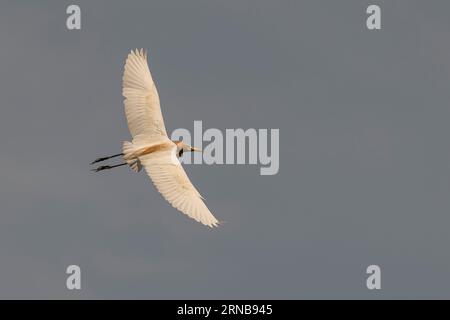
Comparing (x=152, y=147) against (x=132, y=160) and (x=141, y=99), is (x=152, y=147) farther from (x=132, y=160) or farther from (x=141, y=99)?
(x=141, y=99)

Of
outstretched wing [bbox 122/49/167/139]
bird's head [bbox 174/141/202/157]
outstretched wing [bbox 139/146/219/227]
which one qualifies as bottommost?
outstretched wing [bbox 139/146/219/227]

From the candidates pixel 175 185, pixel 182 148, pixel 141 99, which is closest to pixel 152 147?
pixel 182 148

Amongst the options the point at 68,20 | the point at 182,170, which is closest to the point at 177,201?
the point at 182,170

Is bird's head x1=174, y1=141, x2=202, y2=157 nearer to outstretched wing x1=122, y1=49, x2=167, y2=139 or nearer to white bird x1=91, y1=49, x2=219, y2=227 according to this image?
white bird x1=91, y1=49, x2=219, y2=227

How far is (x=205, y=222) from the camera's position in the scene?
49.8 meters

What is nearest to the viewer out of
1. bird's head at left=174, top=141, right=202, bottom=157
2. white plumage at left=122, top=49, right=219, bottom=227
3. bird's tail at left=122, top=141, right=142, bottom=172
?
white plumage at left=122, top=49, right=219, bottom=227

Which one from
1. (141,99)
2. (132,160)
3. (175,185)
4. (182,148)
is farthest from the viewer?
(141,99)

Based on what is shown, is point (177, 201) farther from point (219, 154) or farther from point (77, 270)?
point (219, 154)

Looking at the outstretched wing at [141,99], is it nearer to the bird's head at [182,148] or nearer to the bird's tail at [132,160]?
the bird's head at [182,148]

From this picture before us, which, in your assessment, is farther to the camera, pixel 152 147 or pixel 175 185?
pixel 152 147

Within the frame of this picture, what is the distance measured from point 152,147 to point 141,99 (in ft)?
10.7

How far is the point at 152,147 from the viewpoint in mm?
53969

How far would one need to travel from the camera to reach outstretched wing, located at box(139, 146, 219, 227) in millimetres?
50625

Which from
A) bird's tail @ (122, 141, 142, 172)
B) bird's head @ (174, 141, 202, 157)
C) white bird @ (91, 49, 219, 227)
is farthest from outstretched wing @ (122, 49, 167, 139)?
bird's tail @ (122, 141, 142, 172)
